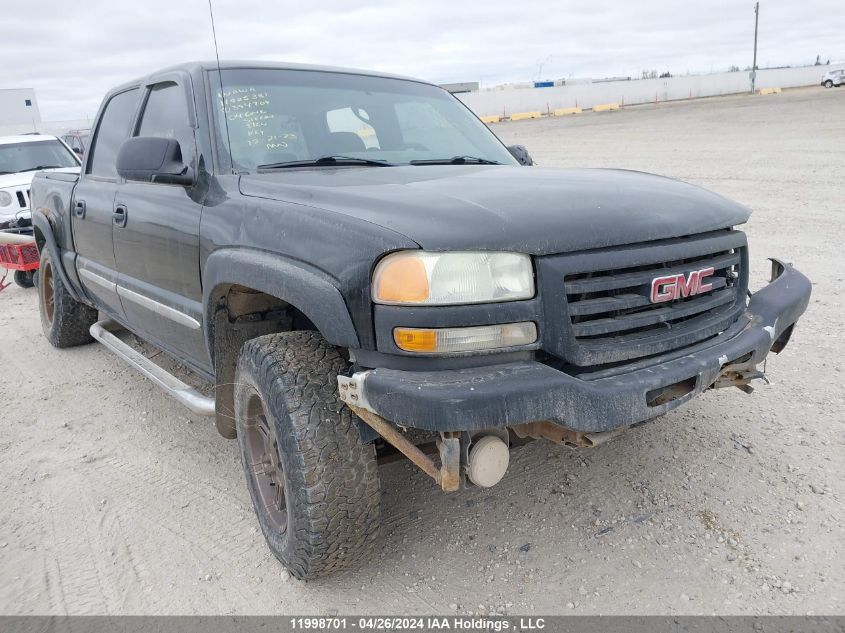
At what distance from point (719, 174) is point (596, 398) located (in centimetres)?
1124

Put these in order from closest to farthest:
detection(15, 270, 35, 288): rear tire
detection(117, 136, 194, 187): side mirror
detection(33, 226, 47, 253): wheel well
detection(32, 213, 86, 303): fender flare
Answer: detection(117, 136, 194, 187): side mirror → detection(32, 213, 86, 303): fender flare → detection(33, 226, 47, 253): wheel well → detection(15, 270, 35, 288): rear tire

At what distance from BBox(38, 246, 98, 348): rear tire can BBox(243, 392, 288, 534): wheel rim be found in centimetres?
311

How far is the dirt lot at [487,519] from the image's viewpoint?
7.82 ft

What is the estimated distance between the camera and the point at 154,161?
9.00ft

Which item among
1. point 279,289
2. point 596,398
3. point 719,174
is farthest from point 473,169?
point 719,174

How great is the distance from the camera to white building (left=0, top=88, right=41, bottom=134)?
30.1 m

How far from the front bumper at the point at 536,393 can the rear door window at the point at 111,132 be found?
2.77 m

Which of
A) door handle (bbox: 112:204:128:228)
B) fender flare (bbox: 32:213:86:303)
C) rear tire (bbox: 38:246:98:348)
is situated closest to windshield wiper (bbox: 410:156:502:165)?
door handle (bbox: 112:204:128:228)

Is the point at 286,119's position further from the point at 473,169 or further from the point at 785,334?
the point at 785,334

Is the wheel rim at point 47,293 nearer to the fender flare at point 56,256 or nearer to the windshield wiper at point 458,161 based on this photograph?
the fender flare at point 56,256

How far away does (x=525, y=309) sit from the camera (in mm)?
2033

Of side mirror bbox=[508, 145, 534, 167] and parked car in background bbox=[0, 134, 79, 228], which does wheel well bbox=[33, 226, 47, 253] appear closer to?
side mirror bbox=[508, 145, 534, 167]

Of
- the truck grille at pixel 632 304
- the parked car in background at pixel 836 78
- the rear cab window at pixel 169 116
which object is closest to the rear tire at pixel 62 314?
the rear cab window at pixel 169 116

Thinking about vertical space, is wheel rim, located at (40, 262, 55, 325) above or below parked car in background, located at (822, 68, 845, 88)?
below
